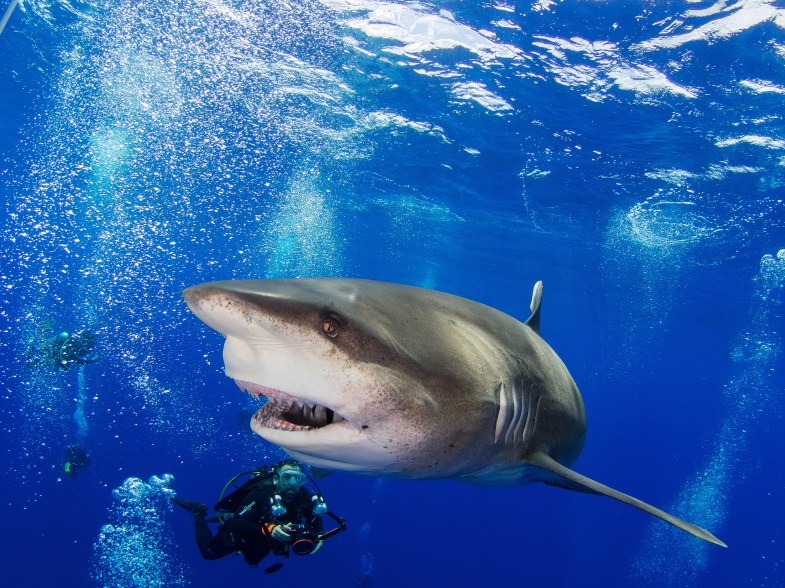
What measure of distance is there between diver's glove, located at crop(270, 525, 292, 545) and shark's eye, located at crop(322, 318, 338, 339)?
10.8ft

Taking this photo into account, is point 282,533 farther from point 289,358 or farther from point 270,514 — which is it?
point 289,358

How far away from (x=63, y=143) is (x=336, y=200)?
46.3ft

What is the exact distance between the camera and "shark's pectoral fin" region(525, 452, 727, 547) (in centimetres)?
238

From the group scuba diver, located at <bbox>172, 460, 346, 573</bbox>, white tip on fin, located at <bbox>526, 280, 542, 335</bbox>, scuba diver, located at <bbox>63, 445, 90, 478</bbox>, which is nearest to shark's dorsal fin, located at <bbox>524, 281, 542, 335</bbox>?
white tip on fin, located at <bbox>526, 280, 542, 335</bbox>

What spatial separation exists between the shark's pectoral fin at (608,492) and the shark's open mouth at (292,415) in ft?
4.38

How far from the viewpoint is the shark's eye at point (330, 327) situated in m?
1.82

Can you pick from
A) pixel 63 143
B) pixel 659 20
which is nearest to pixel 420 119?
pixel 659 20

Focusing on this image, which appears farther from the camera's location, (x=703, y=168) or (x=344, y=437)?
(x=703, y=168)

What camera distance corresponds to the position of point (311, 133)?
18906 millimetres

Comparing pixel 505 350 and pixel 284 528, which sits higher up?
pixel 505 350

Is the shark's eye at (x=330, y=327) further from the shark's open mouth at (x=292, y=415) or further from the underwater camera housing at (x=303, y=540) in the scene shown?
the underwater camera housing at (x=303, y=540)

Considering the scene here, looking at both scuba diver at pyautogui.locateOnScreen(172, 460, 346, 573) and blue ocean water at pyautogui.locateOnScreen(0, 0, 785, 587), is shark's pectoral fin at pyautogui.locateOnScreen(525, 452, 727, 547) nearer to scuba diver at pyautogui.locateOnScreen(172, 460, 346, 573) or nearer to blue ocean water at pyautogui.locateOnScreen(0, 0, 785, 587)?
scuba diver at pyautogui.locateOnScreen(172, 460, 346, 573)

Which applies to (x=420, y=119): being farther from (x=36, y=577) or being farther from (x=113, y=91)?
(x=36, y=577)

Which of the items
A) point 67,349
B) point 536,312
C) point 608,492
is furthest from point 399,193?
point 608,492
